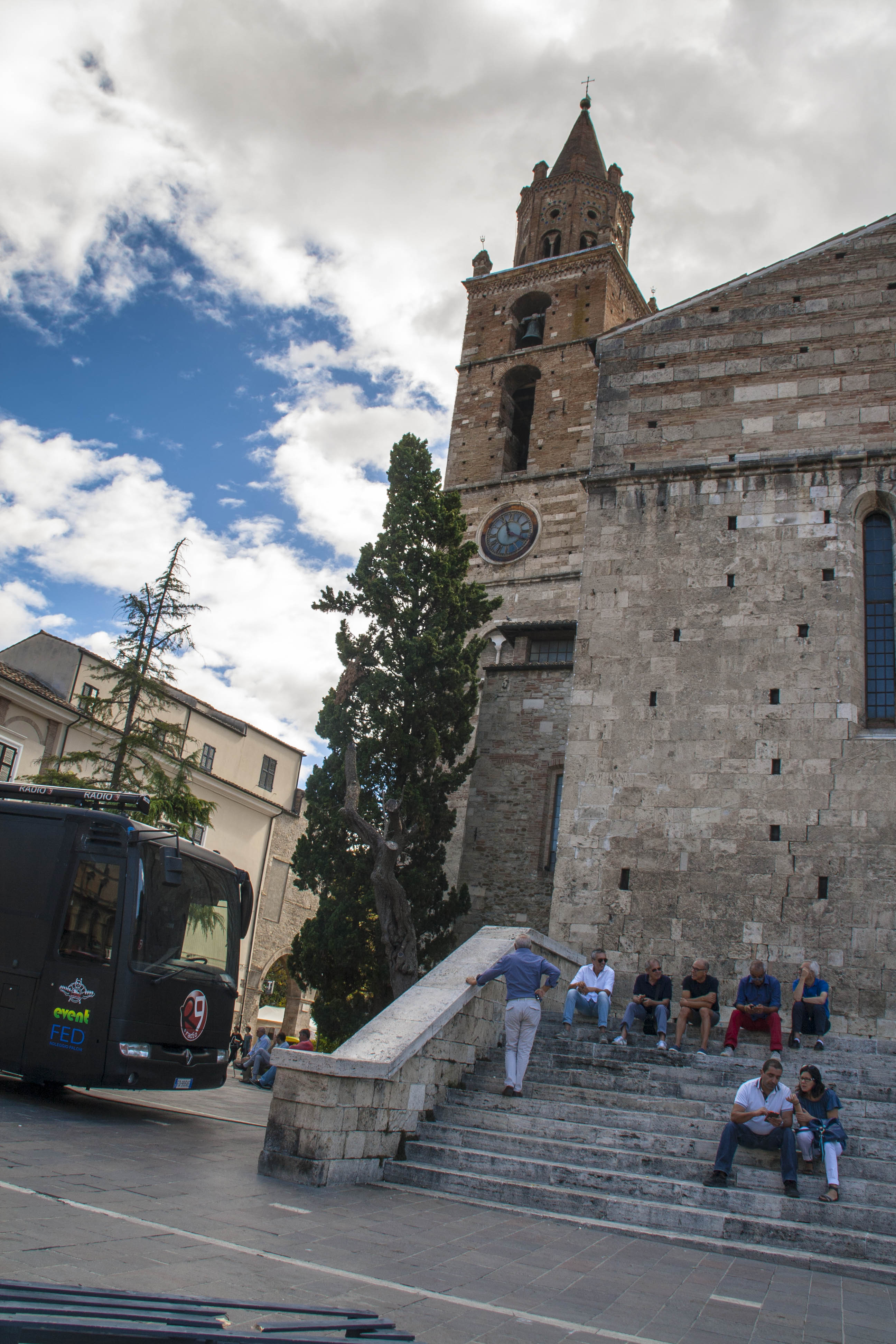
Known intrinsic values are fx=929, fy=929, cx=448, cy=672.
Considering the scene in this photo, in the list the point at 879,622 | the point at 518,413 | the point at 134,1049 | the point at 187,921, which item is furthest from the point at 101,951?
the point at 518,413

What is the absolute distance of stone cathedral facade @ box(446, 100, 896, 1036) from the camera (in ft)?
39.1

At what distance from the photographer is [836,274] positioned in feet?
48.5

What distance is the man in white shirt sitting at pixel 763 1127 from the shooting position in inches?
238

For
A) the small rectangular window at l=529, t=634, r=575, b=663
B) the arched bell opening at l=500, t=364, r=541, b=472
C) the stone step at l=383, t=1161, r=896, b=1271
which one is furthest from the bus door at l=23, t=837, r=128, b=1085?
the arched bell opening at l=500, t=364, r=541, b=472

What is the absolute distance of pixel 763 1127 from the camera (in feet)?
20.9

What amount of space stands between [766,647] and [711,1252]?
9.09 meters

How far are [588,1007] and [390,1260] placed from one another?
6.19 meters

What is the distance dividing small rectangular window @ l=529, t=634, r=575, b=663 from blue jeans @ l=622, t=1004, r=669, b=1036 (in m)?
11.0

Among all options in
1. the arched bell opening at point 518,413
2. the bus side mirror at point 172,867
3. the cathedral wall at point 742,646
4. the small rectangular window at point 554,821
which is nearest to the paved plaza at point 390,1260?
the bus side mirror at point 172,867

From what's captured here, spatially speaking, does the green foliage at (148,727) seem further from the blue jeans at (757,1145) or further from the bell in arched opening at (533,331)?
the bell in arched opening at (533,331)

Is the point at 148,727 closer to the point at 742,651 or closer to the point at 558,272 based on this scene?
the point at 742,651

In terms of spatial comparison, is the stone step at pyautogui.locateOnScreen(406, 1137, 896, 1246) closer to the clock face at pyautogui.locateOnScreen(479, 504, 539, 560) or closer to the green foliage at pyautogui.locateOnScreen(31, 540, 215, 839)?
the green foliage at pyautogui.locateOnScreen(31, 540, 215, 839)

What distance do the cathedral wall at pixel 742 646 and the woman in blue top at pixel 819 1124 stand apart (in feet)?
16.6

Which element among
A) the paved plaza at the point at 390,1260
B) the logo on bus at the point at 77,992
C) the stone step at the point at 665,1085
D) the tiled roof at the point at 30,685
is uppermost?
the tiled roof at the point at 30,685
